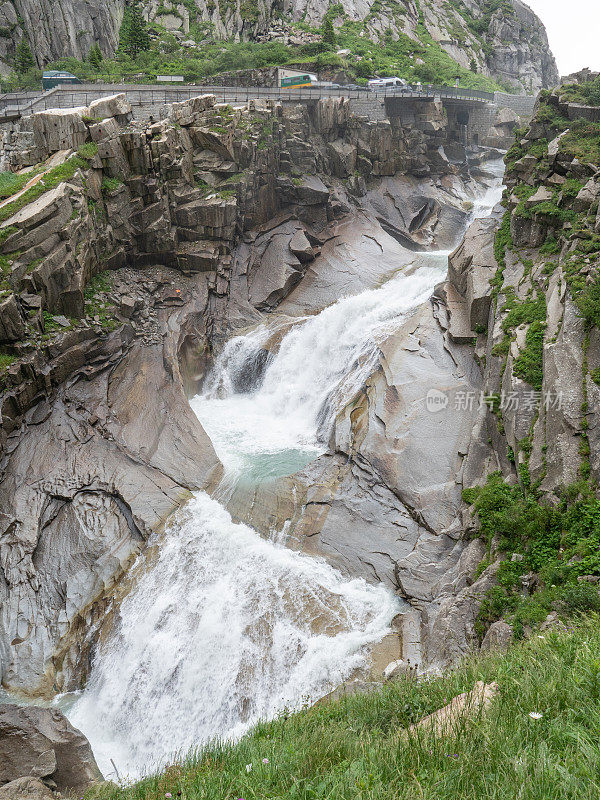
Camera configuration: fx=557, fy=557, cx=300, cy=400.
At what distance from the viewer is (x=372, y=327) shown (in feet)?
80.6

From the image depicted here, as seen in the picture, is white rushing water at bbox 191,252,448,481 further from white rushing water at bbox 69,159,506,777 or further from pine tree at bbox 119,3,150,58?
pine tree at bbox 119,3,150,58

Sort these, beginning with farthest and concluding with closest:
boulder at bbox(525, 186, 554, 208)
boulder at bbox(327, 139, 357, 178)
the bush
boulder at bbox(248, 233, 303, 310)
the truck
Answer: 1. the truck
2. boulder at bbox(327, 139, 357, 178)
3. boulder at bbox(248, 233, 303, 310)
4. boulder at bbox(525, 186, 554, 208)
5. the bush

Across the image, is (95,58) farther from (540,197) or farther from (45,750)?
(45,750)

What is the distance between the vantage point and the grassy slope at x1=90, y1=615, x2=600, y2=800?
480 centimetres

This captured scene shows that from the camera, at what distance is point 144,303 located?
81.8 ft

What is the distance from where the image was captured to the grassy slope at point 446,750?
4.80 meters

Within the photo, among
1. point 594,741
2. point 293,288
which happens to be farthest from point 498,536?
point 293,288

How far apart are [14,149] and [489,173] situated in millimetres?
32963

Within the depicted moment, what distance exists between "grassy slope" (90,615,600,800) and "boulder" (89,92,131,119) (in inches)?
1026

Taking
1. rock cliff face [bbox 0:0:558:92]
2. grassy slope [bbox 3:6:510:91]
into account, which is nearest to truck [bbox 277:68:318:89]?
grassy slope [bbox 3:6:510:91]

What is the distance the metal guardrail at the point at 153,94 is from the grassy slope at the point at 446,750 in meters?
29.9

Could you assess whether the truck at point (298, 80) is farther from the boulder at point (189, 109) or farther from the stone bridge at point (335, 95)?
the boulder at point (189, 109)

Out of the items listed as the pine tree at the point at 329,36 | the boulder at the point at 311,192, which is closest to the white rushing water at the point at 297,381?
the boulder at the point at 311,192

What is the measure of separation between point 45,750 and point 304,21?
61344 millimetres
